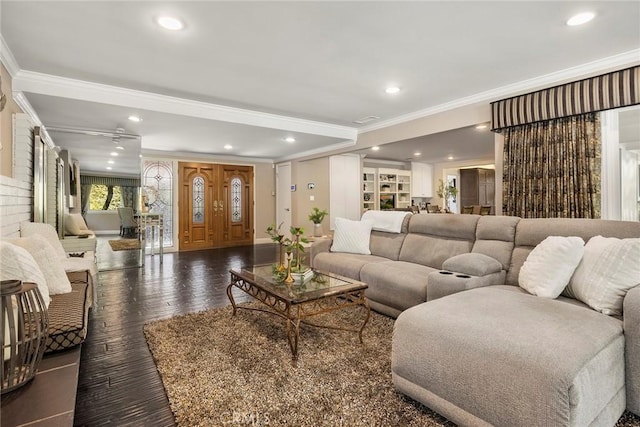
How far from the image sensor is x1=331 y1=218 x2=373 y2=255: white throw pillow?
393cm

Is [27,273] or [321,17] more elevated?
[321,17]

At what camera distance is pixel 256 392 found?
6.10 ft

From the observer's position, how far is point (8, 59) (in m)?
2.91

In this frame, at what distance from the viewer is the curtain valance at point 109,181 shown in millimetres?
5102

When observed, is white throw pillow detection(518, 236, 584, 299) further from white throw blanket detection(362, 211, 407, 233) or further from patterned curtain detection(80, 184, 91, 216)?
patterned curtain detection(80, 184, 91, 216)

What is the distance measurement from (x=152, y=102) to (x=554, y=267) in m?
4.32

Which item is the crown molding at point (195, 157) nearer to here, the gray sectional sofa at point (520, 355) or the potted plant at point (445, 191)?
the potted plant at point (445, 191)

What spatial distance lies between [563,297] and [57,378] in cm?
275

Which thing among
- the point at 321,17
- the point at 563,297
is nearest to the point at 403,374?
the point at 563,297

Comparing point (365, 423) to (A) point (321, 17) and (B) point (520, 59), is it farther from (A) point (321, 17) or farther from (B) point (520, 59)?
(B) point (520, 59)

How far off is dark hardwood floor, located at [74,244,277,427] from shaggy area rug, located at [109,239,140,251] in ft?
1.31

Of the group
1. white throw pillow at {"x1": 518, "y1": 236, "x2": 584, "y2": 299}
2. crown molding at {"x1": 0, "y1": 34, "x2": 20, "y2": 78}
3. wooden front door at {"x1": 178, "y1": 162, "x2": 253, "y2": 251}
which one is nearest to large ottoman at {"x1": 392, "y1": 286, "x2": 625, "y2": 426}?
white throw pillow at {"x1": 518, "y1": 236, "x2": 584, "y2": 299}

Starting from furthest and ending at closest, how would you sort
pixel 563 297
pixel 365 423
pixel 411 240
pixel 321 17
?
pixel 411 240 < pixel 321 17 < pixel 563 297 < pixel 365 423

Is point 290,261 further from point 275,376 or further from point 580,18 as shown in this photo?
point 580,18
